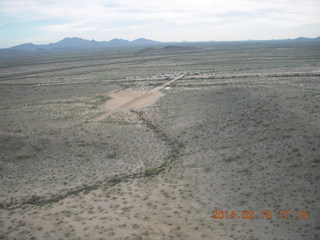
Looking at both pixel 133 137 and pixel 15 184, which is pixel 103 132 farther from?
pixel 15 184

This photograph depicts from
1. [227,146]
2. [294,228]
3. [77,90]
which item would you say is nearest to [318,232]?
[294,228]
